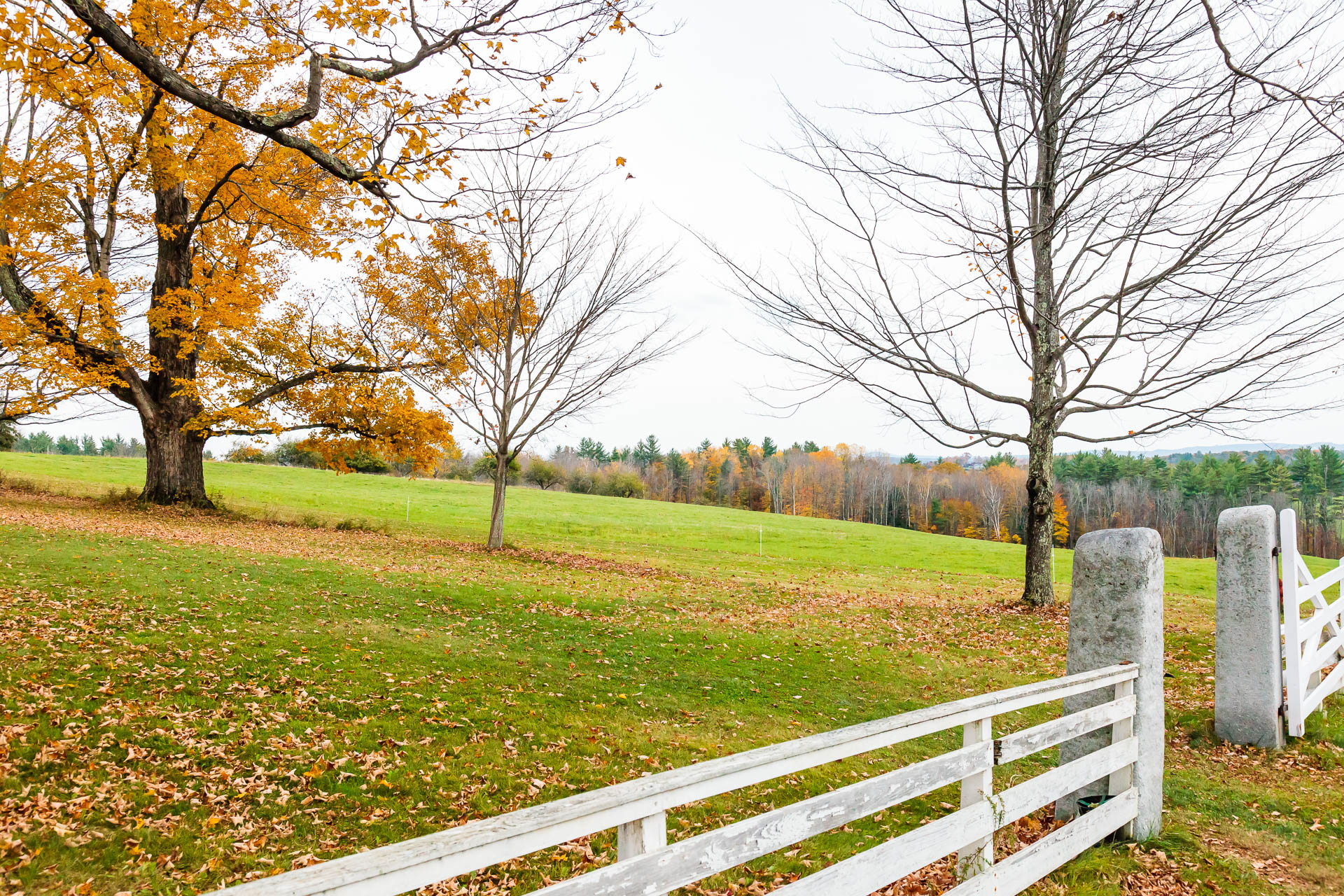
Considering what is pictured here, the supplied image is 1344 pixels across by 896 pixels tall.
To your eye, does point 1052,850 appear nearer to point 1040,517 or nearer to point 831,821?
point 831,821

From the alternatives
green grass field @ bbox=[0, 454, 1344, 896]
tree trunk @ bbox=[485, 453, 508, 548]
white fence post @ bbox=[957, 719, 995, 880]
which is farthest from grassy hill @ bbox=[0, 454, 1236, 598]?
white fence post @ bbox=[957, 719, 995, 880]

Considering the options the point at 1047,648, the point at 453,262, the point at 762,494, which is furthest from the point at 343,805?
the point at 762,494

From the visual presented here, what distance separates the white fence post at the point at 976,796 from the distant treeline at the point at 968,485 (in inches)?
2018

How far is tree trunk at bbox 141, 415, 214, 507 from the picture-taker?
19453mm

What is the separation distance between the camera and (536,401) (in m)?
18.6

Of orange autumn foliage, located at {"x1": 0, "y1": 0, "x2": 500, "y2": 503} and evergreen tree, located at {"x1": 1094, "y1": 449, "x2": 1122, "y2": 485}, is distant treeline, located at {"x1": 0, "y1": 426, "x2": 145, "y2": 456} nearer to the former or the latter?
orange autumn foliage, located at {"x1": 0, "y1": 0, "x2": 500, "y2": 503}

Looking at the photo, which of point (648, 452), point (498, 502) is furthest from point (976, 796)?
point (648, 452)

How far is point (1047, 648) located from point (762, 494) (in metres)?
71.2

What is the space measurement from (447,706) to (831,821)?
4.84 metres

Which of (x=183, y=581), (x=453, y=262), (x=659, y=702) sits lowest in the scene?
(x=659, y=702)

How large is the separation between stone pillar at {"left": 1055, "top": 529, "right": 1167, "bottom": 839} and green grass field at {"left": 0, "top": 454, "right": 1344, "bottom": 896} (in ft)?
1.10

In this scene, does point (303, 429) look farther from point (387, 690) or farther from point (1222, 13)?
point (1222, 13)

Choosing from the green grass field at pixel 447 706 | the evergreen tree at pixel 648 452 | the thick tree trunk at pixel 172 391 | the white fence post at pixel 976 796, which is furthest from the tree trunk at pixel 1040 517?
the evergreen tree at pixel 648 452

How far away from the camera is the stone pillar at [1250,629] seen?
596cm
